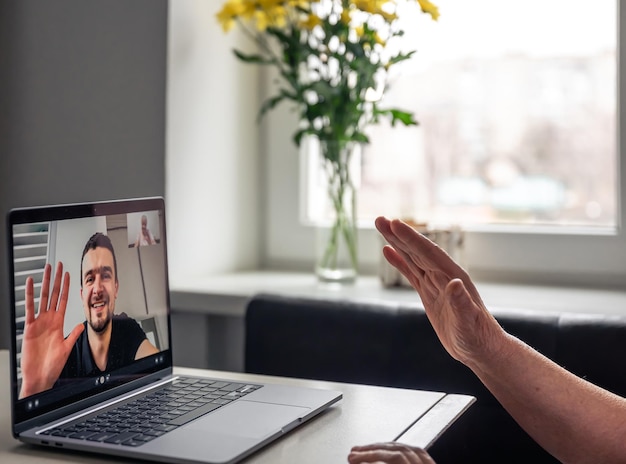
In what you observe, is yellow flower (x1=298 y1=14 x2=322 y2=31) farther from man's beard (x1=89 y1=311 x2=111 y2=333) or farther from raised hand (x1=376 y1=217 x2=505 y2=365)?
man's beard (x1=89 y1=311 x2=111 y2=333)

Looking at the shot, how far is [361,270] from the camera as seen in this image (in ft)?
7.05

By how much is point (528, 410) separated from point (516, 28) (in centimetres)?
99

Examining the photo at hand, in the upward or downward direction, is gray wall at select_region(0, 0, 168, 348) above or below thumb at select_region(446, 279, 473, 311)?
above

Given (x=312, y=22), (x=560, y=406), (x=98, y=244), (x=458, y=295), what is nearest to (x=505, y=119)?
(x=312, y=22)

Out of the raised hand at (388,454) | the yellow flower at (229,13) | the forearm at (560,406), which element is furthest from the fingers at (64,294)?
the yellow flower at (229,13)

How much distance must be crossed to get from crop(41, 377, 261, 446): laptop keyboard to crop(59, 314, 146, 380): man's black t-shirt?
5 cm

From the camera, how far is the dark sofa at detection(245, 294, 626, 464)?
143 centimetres

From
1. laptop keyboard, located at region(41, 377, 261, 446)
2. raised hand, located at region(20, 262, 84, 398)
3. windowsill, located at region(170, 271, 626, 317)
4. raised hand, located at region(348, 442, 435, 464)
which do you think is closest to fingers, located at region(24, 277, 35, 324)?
raised hand, located at region(20, 262, 84, 398)

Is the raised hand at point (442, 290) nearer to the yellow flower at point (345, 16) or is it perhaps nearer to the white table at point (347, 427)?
the white table at point (347, 427)

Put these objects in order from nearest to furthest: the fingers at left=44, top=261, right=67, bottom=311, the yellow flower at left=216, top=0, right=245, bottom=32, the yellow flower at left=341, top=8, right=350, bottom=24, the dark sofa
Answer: the fingers at left=44, top=261, right=67, bottom=311 < the dark sofa < the yellow flower at left=341, top=8, right=350, bottom=24 < the yellow flower at left=216, top=0, right=245, bottom=32

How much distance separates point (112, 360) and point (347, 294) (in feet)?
2.53

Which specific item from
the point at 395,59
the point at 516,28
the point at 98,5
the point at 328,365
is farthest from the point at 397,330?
the point at 98,5

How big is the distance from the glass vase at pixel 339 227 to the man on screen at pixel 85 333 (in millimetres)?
811

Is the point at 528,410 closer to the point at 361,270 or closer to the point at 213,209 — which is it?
the point at 361,270
